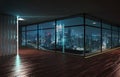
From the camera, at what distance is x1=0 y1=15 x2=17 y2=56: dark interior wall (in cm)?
878

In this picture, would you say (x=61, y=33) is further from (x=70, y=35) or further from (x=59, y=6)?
(x=59, y=6)

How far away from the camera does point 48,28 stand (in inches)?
496

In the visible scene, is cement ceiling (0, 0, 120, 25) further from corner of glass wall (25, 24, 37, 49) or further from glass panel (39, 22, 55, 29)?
corner of glass wall (25, 24, 37, 49)

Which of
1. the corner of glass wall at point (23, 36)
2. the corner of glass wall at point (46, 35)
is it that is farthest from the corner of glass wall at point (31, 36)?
the corner of glass wall at point (46, 35)

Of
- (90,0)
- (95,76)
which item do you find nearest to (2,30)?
(90,0)

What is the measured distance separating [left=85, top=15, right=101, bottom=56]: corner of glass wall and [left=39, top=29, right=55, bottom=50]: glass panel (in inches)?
137

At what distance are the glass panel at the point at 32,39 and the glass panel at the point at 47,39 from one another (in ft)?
3.15

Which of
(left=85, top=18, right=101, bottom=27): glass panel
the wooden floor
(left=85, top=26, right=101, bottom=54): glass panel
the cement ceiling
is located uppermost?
the cement ceiling

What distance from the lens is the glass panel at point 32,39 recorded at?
1515 cm

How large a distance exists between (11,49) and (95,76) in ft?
22.3

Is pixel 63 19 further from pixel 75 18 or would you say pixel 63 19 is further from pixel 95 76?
pixel 95 76

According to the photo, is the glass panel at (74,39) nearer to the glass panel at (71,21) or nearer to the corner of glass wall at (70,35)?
the corner of glass wall at (70,35)

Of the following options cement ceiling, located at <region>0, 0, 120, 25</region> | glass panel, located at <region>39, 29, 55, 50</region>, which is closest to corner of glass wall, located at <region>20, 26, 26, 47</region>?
glass panel, located at <region>39, 29, 55, 50</region>

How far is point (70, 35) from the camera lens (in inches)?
419
